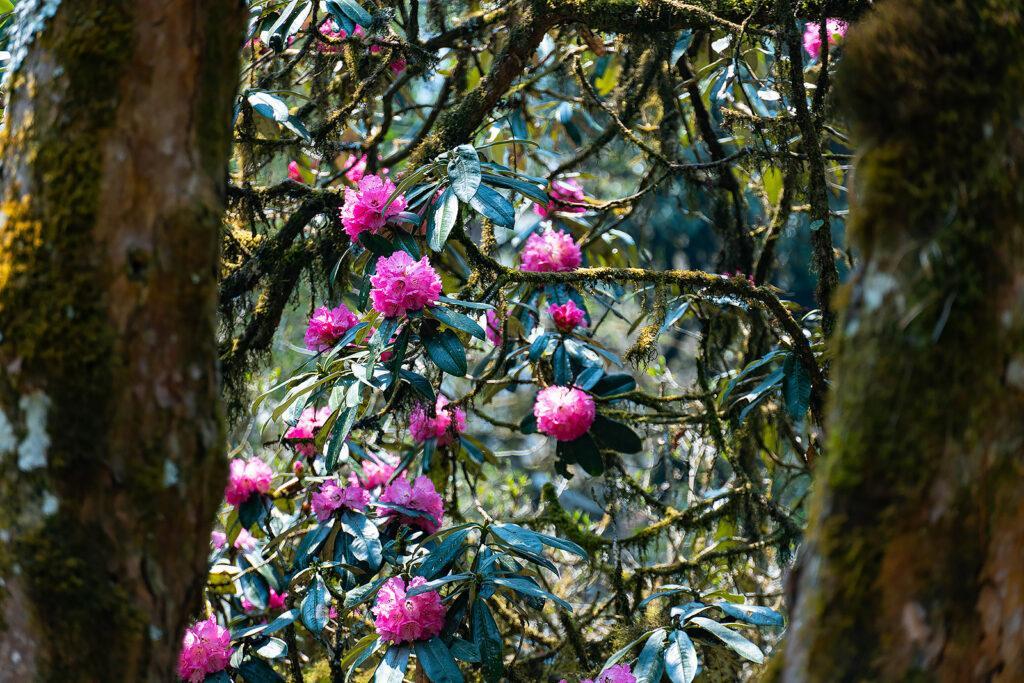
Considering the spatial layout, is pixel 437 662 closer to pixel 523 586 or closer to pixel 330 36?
pixel 523 586

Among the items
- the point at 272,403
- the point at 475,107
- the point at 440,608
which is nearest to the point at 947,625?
the point at 440,608

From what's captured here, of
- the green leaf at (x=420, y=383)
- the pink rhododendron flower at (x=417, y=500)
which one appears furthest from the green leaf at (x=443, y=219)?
the pink rhododendron flower at (x=417, y=500)

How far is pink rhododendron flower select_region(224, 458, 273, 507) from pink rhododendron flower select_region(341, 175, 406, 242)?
0.69 m

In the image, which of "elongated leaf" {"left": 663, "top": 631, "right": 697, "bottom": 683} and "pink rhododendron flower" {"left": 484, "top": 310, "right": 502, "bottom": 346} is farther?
"pink rhododendron flower" {"left": 484, "top": 310, "right": 502, "bottom": 346}

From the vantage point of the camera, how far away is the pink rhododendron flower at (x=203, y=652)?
74.9 inches

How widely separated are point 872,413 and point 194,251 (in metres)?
0.71

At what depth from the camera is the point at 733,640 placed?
5.94 feet

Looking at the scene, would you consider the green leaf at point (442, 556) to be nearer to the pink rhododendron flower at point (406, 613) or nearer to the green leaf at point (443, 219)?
the pink rhododendron flower at point (406, 613)

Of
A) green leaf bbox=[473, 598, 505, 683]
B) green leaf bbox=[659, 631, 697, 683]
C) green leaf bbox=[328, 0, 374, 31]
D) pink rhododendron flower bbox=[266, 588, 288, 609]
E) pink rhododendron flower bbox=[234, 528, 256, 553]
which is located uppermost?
green leaf bbox=[328, 0, 374, 31]

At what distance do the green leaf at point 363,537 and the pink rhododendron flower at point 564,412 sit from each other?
47 cm

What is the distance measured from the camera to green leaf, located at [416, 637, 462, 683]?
5.80 ft

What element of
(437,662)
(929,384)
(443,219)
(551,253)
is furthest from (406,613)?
(929,384)

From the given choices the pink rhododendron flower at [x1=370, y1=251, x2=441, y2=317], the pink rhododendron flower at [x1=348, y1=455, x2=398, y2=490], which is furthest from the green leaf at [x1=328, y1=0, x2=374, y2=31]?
the pink rhododendron flower at [x1=348, y1=455, x2=398, y2=490]

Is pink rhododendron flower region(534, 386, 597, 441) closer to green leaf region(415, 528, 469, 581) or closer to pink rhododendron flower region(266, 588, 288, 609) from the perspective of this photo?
green leaf region(415, 528, 469, 581)
